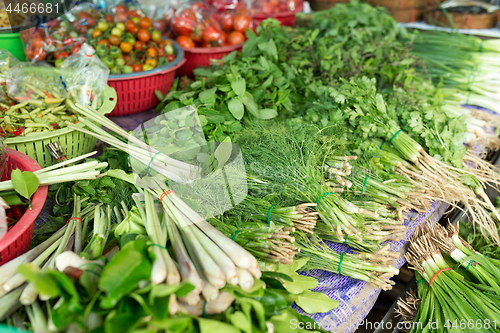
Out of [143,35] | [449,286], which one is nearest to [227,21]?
[143,35]

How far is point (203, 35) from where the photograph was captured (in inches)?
107

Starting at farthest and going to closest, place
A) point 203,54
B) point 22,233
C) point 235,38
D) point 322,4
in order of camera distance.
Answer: point 322,4 → point 235,38 → point 203,54 → point 22,233

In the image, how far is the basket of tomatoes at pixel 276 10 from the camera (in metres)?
3.27

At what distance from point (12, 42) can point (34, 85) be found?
64cm

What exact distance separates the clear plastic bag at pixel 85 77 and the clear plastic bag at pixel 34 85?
61mm

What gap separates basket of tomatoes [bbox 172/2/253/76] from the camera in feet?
8.69

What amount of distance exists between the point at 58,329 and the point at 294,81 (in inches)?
78.6

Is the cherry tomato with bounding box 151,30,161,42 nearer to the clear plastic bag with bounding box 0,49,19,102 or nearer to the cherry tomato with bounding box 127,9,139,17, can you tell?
the cherry tomato with bounding box 127,9,139,17

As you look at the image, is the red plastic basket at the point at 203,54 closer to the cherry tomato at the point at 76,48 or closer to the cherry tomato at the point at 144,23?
the cherry tomato at the point at 144,23

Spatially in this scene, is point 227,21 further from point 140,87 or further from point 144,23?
point 140,87

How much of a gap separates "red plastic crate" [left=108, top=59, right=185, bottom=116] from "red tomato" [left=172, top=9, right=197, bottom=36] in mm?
498

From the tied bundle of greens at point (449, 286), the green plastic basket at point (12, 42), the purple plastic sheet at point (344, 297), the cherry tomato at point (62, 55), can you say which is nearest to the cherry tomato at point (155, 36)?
the cherry tomato at point (62, 55)

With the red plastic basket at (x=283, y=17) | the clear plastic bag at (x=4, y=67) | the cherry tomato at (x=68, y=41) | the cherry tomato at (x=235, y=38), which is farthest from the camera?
the red plastic basket at (x=283, y=17)

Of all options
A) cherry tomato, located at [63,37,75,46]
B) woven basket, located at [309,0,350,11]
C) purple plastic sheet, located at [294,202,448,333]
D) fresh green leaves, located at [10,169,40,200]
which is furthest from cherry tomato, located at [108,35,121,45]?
woven basket, located at [309,0,350,11]
